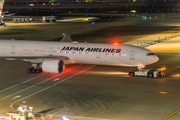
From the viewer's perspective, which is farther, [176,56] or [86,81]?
[176,56]

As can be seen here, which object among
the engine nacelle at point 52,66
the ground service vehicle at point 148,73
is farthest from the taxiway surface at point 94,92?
the engine nacelle at point 52,66

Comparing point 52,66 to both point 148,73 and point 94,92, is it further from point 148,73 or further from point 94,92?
point 148,73

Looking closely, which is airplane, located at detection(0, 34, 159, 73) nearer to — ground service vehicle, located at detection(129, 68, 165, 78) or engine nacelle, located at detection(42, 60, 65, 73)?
engine nacelle, located at detection(42, 60, 65, 73)

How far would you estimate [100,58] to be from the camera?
41281mm

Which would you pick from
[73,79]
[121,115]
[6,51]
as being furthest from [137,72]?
[6,51]

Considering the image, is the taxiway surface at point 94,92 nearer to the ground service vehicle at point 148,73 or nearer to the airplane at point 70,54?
the ground service vehicle at point 148,73

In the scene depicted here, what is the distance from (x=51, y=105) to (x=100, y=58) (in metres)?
13.7

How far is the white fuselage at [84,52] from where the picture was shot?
40.0m

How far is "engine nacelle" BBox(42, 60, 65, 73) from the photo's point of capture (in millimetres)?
38969

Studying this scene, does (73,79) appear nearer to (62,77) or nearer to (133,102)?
(62,77)

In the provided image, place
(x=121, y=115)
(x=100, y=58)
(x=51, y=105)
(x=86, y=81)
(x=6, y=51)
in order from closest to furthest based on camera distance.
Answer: (x=121, y=115)
(x=51, y=105)
(x=86, y=81)
(x=100, y=58)
(x=6, y=51)

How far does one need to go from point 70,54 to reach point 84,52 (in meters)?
1.92

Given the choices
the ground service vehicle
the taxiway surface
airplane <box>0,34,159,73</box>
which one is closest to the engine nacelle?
airplane <box>0,34,159,73</box>

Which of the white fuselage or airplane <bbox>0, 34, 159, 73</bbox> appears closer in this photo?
airplane <bbox>0, 34, 159, 73</bbox>
